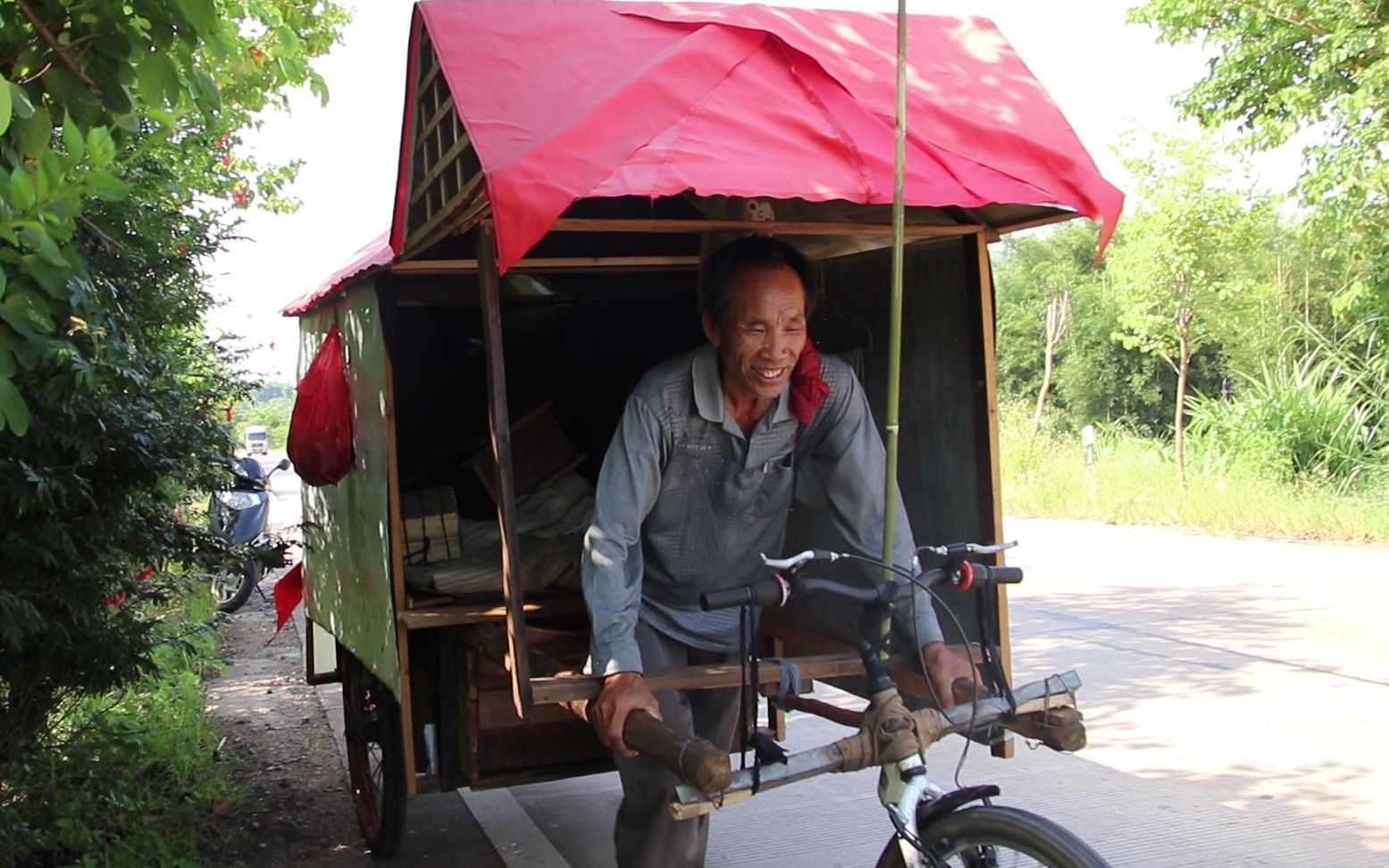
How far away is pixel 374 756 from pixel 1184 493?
1138cm

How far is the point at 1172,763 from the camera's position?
557 cm

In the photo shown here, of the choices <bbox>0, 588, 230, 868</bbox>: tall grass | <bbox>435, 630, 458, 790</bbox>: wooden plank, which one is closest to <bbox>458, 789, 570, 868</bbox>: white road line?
<bbox>435, 630, 458, 790</bbox>: wooden plank

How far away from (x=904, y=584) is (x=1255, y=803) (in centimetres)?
296

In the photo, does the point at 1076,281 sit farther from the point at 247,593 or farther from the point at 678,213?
the point at 678,213

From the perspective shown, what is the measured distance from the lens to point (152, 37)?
2.58 metres

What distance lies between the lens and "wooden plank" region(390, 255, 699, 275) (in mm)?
3816

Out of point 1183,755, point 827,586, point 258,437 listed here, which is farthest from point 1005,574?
point 258,437

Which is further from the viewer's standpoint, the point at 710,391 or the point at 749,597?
the point at 710,391

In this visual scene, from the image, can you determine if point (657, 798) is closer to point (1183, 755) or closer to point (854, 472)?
point (854, 472)

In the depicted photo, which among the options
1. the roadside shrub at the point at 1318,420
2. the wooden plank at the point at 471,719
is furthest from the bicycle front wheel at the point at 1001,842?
the roadside shrub at the point at 1318,420

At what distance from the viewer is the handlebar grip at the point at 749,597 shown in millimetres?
2594

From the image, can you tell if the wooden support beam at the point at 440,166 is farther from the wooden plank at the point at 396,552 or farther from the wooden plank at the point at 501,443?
the wooden plank at the point at 396,552

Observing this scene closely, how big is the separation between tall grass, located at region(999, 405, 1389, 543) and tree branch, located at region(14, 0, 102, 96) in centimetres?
945

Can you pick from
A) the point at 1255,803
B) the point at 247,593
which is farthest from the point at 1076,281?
the point at 1255,803
